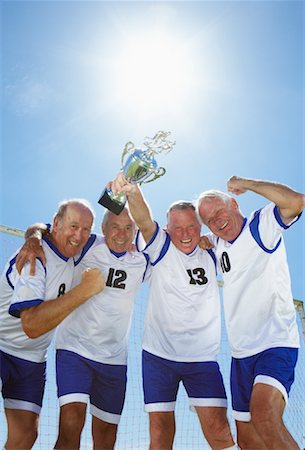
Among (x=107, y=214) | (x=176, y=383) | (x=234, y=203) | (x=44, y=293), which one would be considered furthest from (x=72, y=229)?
(x=176, y=383)

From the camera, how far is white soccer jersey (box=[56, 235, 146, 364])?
4066 millimetres

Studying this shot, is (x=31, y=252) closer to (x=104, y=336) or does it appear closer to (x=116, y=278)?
(x=116, y=278)

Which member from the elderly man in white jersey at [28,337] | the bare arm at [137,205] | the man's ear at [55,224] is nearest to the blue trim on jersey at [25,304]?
the elderly man in white jersey at [28,337]

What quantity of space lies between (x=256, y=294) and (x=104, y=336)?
1.39 meters

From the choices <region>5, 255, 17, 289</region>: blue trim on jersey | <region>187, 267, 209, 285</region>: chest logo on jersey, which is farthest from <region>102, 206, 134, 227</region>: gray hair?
<region>5, 255, 17, 289</region>: blue trim on jersey

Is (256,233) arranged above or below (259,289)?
above

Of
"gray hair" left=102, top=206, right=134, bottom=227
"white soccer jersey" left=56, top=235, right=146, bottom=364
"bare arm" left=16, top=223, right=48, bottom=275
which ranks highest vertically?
"gray hair" left=102, top=206, right=134, bottom=227

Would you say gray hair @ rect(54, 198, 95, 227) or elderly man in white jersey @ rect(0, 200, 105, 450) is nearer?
elderly man in white jersey @ rect(0, 200, 105, 450)

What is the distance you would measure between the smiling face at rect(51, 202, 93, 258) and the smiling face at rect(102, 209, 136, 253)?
29 cm

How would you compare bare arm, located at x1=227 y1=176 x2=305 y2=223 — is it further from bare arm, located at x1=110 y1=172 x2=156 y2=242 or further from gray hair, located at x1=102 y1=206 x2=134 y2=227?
gray hair, located at x1=102 y1=206 x2=134 y2=227

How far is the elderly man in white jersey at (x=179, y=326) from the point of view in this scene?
3834 mm

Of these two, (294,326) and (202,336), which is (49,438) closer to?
(202,336)

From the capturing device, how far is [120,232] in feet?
14.3

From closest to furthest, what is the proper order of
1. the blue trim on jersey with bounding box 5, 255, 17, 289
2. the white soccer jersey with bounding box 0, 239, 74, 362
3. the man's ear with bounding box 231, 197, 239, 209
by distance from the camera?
the white soccer jersey with bounding box 0, 239, 74, 362 < the blue trim on jersey with bounding box 5, 255, 17, 289 < the man's ear with bounding box 231, 197, 239, 209
